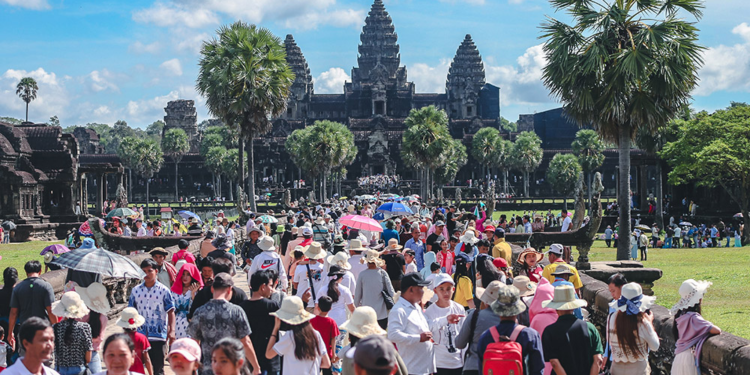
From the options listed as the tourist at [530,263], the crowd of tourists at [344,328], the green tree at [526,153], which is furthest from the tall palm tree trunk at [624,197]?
the green tree at [526,153]

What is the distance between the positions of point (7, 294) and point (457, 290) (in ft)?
16.4

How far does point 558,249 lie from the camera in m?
9.66

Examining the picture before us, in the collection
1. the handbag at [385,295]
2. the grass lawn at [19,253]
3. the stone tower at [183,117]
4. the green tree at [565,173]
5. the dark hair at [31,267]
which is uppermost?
the stone tower at [183,117]

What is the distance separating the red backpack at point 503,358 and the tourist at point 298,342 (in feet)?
5.09

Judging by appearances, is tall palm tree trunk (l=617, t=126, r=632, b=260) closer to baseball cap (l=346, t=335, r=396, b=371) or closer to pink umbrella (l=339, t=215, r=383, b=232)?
pink umbrella (l=339, t=215, r=383, b=232)

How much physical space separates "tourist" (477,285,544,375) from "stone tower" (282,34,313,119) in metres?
111

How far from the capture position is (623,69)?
18047 millimetres

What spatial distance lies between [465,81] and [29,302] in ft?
385

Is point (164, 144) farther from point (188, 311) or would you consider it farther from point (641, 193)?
point (188, 311)

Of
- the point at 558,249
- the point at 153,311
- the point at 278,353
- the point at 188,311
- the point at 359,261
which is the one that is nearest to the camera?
the point at 278,353

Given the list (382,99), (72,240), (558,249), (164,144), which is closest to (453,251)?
(558,249)

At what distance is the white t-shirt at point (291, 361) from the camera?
667 centimetres

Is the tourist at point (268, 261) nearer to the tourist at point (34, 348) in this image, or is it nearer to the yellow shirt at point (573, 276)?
the yellow shirt at point (573, 276)

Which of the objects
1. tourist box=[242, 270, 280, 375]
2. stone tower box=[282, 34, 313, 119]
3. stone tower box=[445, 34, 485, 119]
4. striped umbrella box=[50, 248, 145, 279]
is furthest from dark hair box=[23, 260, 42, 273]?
stone tower box=[445, 34, 485, 119]
